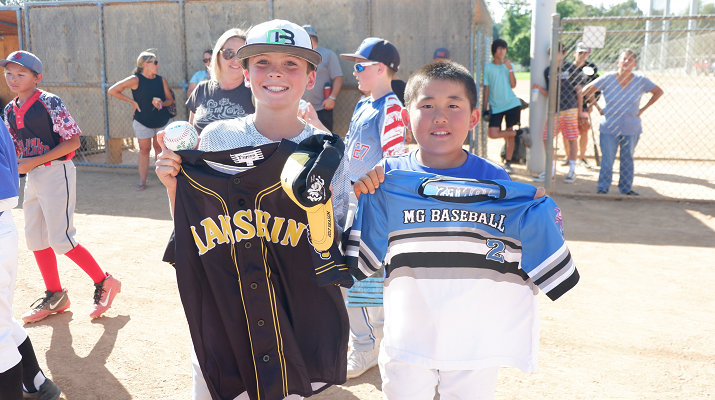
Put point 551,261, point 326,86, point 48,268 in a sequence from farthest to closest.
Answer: point 326,86
point 48,268
point 551,261

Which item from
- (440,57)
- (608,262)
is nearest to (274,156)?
(608,262)

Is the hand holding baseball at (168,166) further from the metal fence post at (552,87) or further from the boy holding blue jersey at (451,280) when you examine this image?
the metal fence post at (552,87)

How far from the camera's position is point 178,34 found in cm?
1028

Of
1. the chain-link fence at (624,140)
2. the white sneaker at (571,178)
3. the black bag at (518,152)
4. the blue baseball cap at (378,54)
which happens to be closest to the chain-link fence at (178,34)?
the chain-link fence at (624,140)

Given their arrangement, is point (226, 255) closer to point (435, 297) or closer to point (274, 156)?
point (274, 156)

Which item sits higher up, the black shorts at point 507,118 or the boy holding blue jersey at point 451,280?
the black shorts at point 507,118

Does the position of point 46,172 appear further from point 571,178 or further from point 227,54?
point 571,178

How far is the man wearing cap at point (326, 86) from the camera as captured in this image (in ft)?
30.5

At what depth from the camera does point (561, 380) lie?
359 cm

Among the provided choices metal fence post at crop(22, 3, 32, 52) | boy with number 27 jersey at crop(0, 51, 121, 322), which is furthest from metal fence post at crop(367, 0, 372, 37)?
metal fence post at crop(22, 3, 32, 52)

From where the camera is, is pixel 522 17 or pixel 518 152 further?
pixel 522 17

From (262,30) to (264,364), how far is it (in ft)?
4.38

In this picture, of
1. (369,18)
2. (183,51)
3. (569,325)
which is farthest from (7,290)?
(183,51)

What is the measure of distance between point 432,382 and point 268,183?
1040 mm
